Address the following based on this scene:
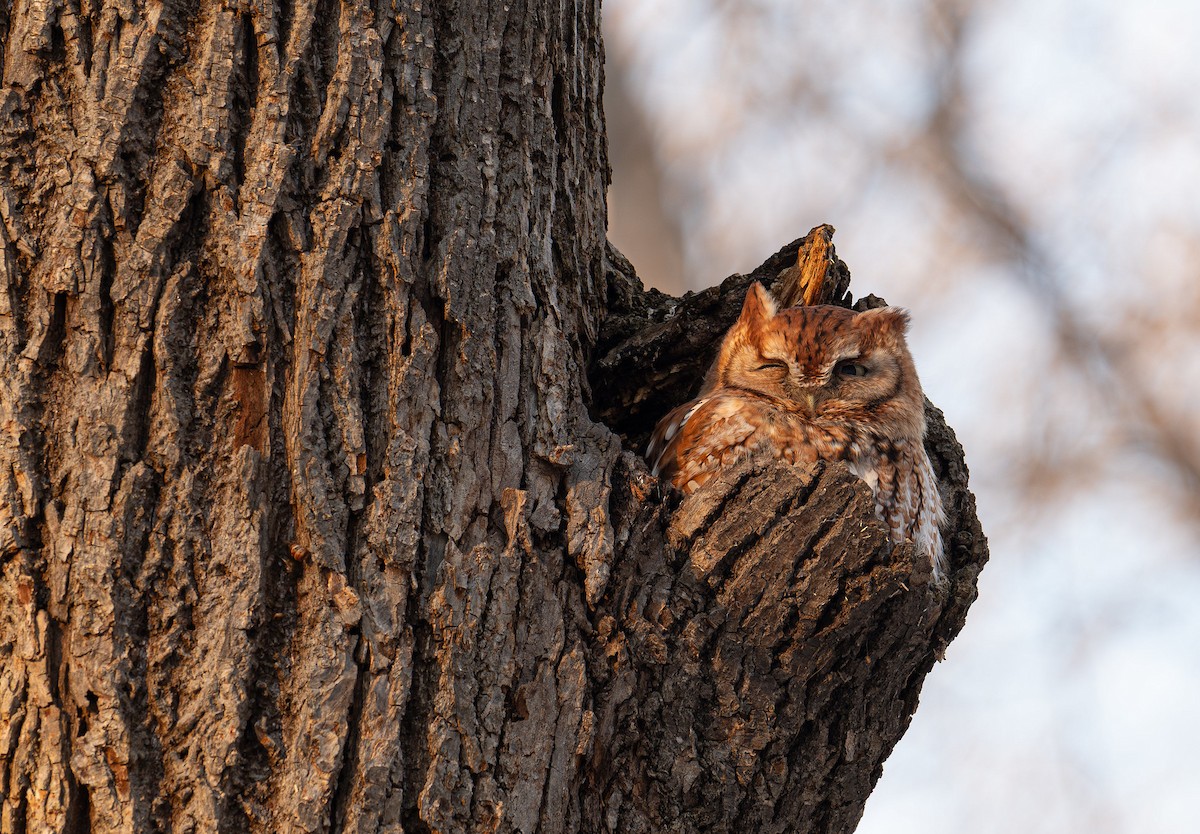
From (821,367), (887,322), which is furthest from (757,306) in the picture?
(887,322)

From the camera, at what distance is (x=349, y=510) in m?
1.47

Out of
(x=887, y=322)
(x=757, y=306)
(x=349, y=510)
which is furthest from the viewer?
(x=887, y=322)

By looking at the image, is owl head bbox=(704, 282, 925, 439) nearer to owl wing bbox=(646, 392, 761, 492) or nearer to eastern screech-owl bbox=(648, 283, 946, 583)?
eastern screech-owl bbox=(648, 283, 946, 583)

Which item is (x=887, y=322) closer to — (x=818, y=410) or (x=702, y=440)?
(x=818, y=410)

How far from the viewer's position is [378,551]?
147 cm

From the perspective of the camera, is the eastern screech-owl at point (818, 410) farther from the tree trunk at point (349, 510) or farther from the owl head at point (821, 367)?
the tree trunk at point (349, 510)

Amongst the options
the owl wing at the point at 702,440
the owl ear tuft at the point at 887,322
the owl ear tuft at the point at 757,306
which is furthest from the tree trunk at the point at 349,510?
the owl ear tuft at the point at 887,322

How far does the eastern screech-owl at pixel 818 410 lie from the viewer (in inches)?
89.7

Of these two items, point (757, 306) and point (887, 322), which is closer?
point (757, 306)

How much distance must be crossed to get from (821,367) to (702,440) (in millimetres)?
545

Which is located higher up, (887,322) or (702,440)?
(887,322)

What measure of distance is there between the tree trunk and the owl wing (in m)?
0.46

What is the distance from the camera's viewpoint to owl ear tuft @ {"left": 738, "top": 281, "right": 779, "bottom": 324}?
8.38ft

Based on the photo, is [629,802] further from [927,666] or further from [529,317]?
[529,317]
